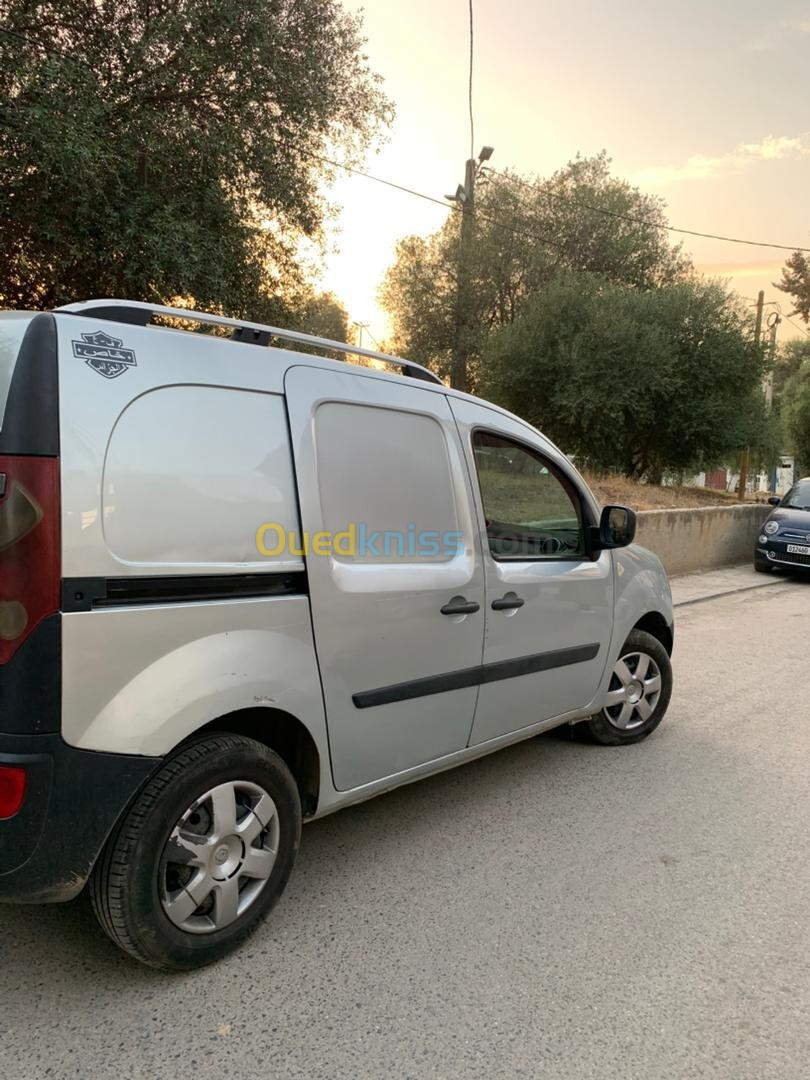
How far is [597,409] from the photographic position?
14836mm

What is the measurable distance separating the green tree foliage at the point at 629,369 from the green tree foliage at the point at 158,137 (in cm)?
594

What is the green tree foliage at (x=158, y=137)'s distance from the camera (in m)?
8.76

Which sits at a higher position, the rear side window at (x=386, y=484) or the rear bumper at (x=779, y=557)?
the rear side window at (x=386, y=484)

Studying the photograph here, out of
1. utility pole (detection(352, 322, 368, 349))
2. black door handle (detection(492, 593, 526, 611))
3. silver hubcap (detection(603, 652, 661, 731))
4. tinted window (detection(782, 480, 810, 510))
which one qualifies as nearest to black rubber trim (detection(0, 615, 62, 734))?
black door handle (detection(492, 593, 526, 611))

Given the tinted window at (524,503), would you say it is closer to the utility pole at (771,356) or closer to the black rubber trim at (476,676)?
the black rubber trim at (476,676)

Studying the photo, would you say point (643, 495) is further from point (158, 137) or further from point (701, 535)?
point (158, 137)

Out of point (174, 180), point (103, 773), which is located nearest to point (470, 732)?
point (103, 773)

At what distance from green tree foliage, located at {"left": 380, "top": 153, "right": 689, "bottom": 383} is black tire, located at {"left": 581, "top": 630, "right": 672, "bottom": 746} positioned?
617 inches

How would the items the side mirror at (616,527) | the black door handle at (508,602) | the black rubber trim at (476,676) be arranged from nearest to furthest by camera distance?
the black rubber trim at (476,676) → the black door handle at (508,602) → the side mirror at (616,527)

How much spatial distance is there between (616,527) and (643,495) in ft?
35.5

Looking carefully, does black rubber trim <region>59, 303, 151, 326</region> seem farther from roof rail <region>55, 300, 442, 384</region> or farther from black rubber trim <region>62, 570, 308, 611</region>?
black rubber trim <region>62, 570, 308, 611</region>

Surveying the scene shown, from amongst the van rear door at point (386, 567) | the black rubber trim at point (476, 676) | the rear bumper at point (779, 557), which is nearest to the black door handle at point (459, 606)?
the van rear door at point (386, 567)

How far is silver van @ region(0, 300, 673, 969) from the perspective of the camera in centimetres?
192

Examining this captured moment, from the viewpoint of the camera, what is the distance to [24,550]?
186 cm
